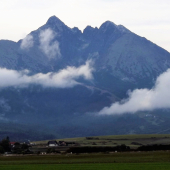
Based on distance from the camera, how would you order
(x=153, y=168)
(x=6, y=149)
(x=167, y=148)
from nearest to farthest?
(x=153, y=168) → (x=167, y=148) → (x=6, y=149)

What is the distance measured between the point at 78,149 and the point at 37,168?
41.7 m

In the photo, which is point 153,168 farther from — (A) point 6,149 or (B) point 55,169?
(A) point 6,149

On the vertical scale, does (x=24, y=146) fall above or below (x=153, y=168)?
above

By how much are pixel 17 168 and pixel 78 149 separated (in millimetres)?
41036

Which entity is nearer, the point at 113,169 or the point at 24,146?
the point at 113,169

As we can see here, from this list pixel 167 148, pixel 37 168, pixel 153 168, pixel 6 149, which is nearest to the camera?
pixel 153 168

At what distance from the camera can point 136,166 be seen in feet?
221

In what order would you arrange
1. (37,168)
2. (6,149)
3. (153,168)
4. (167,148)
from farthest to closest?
(6,149) < (167,148) < (37,168) < (153,168)

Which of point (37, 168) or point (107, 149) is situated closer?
point (37, 168)

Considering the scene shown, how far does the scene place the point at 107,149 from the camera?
111750 mm

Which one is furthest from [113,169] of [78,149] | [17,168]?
[78,149]

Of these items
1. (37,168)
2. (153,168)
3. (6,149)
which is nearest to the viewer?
(153,168)

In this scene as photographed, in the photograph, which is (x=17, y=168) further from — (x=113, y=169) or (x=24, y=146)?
(x=24, y=146)

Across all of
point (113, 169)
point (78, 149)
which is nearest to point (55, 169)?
point (113, 169)
